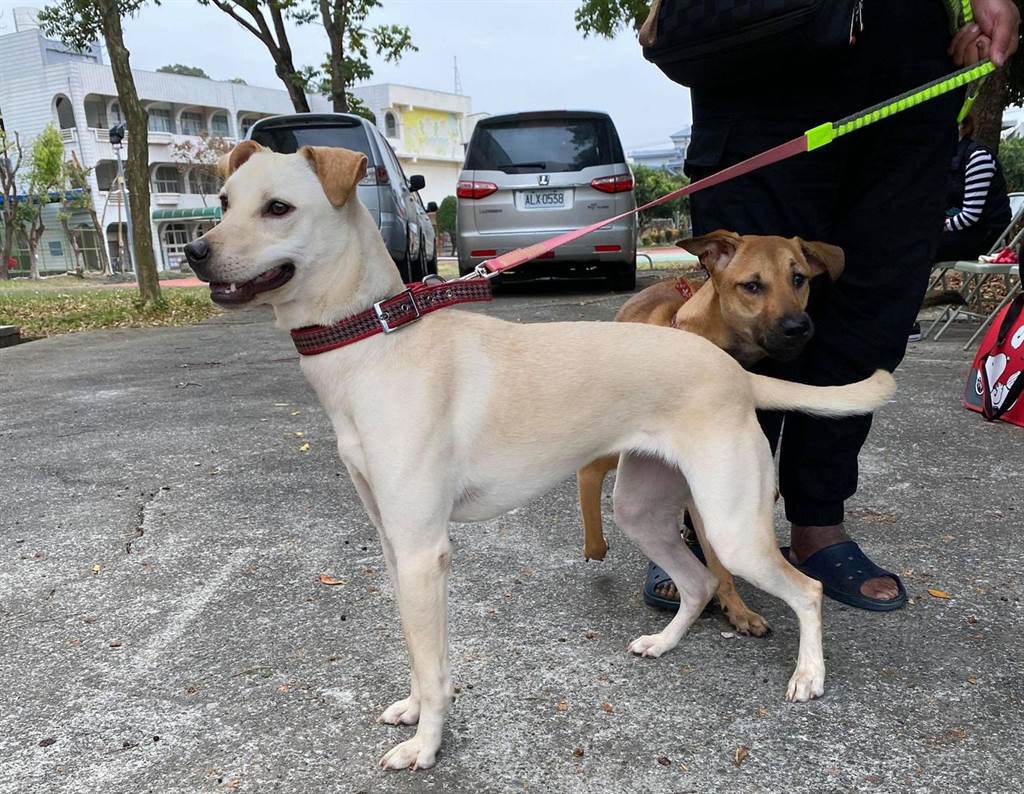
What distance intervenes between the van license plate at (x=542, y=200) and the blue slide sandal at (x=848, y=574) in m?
7.80

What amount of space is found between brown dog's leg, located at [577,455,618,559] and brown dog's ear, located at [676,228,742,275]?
807 millimetres

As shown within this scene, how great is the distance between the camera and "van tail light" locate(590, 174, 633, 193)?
980 centimetres

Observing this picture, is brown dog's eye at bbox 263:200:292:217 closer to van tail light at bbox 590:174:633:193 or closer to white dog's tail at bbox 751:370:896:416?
white dog's tail at bbox 751:370:896:416

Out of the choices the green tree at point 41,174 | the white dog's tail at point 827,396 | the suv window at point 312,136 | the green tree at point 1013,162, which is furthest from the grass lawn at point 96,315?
the green tree at point 1013,162

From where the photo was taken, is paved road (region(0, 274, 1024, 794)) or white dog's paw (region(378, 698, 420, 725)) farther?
white dog's paw (region(378, 698, 420, 725))

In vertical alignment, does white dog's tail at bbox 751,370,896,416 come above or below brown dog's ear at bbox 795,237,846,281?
below

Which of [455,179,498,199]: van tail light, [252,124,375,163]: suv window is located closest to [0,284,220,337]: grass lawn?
[252,124,375,163]: suv window

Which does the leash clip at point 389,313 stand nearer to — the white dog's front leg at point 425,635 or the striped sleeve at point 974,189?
the white dog's front leg at point 425,635

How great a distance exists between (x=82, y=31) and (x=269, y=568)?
14598mm

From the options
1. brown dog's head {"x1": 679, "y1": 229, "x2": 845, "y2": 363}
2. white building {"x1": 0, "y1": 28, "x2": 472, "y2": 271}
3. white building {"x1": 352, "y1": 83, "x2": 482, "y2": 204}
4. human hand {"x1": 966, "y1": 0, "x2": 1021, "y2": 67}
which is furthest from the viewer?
white building {"x1": 352, "y1": 83, "x2": 482, "y2": 204}

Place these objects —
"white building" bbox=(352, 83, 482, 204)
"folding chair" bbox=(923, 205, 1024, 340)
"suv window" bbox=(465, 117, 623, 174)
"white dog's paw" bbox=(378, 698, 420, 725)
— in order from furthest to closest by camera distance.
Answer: "white building" bbox=(352, 83, 482, 204) → "suv window" bbox=(465, 117, 623, 174) → "folding chair" bbox=(923, 205, 1024, 340) → "white dog's paw" bbox=(378, 698, 420, 725)

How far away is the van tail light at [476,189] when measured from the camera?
32.2 ft

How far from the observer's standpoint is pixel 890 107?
85.2 inches

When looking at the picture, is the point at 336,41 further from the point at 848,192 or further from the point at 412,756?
the point at 412,756
